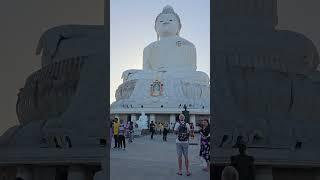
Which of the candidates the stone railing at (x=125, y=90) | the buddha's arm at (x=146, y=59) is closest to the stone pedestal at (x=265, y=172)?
the buddha's arm at (x=146, y=59)

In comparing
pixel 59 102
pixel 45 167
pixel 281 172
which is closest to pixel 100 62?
pixel 59 102

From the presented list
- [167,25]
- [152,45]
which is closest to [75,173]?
[152,45]

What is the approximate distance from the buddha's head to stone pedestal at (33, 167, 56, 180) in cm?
1640

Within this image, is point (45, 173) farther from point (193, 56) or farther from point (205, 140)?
point (193, 56)

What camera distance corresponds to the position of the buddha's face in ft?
67.9

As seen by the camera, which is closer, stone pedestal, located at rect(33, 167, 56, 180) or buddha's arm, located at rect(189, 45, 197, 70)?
stone pedestal, located at rect(33, 167, 56, 180)

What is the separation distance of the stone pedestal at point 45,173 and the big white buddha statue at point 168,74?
15.1 m

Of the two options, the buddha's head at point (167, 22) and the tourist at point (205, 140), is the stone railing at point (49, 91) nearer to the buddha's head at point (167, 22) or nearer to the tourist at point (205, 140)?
the tourist at point (205, 140)

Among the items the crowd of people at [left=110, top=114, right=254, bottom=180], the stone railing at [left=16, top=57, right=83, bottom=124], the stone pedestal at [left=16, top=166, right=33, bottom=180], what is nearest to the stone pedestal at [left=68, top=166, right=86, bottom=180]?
the stone pedestal at [left=16, top=166, right=33, bottom=180]

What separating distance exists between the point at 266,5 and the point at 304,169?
80.5 inches

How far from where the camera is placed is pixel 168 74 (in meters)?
20.4

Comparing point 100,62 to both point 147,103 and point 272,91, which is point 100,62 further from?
point 147,103

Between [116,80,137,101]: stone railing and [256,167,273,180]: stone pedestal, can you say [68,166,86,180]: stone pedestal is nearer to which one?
[256,167,273,180]: stone pedestal

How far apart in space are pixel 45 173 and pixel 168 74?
15.7 metres
